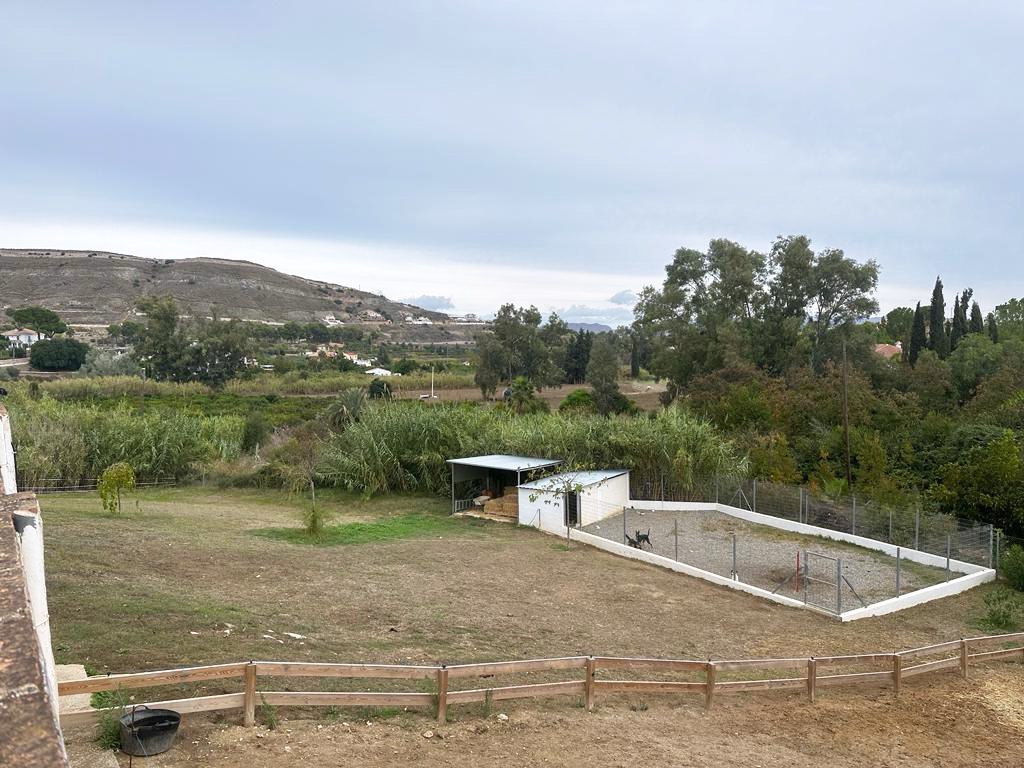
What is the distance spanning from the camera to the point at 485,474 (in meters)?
26.4

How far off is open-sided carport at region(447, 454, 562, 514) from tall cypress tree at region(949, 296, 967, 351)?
4505cm

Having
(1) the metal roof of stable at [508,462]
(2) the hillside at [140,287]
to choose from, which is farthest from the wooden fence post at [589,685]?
(2) the hillside at [140,287]

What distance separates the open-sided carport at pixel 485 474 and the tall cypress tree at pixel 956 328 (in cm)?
4505

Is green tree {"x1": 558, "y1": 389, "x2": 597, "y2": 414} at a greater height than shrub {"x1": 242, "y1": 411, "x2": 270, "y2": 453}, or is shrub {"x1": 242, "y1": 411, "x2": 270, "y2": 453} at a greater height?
green tree {"x1": 558, "y1": 389, "x2": 597, "y2": 414}

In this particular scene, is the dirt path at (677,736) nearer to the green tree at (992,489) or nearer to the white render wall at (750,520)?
the white render wall at (750,520)

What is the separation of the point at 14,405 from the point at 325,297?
476 ft

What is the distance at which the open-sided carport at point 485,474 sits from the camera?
24.4 m

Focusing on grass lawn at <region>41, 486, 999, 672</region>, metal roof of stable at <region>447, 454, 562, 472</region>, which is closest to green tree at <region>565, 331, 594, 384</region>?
metal roof of stable at <region>447, 454, 562, 472</region>

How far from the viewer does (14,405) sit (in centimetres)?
3156

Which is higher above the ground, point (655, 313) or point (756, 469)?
point (655, 313)

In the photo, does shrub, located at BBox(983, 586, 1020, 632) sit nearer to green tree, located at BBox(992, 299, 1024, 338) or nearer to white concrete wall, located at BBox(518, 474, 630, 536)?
white concrete wall, located at BBox(518, 474, 630, 536)

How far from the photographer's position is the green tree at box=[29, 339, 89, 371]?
252ft

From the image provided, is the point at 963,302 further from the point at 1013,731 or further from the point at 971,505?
the point at 1013,731

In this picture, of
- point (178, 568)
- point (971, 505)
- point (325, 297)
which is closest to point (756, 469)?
point (971, 505)
